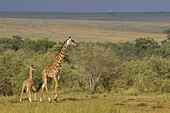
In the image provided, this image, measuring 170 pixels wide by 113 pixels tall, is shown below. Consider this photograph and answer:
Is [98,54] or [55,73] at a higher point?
[98,54]

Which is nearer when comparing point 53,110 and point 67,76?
point 53,110

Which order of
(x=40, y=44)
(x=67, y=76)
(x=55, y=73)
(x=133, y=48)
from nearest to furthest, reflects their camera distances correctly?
(x=55, y=73)
(x=67, y=76)
(x=40, y=44)
(x=133, y=48)

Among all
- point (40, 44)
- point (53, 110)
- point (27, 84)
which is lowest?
point (53, 110)

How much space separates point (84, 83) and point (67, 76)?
3.53 metres

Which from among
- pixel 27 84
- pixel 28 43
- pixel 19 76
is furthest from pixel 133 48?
pixel 27 84

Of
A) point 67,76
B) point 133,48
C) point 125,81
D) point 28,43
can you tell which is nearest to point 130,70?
point 125,81

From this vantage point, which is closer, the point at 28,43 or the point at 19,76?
the point at 19,76

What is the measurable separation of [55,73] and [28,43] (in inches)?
1641

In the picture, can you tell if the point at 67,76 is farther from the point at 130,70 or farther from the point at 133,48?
the point at 133,48

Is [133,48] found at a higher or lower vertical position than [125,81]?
higher

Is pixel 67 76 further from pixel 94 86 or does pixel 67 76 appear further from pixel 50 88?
pixel 94 86

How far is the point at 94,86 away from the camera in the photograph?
27.0 metres

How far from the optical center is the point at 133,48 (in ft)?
221

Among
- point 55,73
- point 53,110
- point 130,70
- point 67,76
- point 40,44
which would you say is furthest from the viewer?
point 40,44
